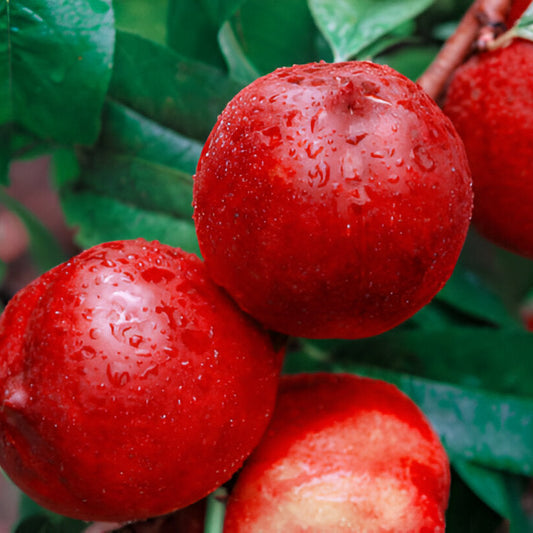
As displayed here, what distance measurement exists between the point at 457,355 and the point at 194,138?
1.01 feet

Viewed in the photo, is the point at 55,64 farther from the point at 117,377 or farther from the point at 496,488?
the point at 496,488

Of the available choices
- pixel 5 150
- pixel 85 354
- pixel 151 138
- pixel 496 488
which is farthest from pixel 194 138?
pixel 496 488

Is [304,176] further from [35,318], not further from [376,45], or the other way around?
[376,45]

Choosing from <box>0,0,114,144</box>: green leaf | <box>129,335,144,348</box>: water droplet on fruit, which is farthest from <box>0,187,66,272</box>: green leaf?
<box>129,335,144,348</box>: water droplet on fruit

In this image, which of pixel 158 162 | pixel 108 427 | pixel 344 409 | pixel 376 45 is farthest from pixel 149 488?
pixel 376 45

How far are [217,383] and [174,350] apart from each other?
3 centimetres

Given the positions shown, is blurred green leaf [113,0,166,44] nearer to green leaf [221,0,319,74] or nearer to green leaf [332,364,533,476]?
green leaf [221,0,319,74]

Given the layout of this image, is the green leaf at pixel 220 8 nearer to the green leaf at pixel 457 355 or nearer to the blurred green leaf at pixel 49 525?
the green leaf at pixel 457 355

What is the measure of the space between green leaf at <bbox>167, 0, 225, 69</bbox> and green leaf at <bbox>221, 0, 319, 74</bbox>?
20mm

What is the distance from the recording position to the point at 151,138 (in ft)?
1.88

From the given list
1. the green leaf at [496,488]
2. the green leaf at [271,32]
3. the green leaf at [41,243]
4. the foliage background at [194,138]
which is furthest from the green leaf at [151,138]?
the green leaf at [496,488]

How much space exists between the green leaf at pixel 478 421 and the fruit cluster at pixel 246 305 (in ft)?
0.51

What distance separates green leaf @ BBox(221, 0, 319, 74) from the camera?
0.61 metres

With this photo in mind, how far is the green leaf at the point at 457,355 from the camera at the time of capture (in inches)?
23.6
